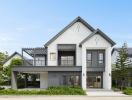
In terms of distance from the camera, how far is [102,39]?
142 ft

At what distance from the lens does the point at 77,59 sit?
148 feet

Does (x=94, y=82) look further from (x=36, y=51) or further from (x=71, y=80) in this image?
(x=36, y=51)

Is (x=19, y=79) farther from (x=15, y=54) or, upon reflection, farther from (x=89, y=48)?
(x=15, y=54)

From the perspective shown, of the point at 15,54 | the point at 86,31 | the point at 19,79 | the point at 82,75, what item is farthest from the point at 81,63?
the point at 15,54

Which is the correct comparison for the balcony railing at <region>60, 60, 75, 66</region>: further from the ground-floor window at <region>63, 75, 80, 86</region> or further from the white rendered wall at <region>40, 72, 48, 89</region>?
the ground-floor window at <region>63, 75, 80, 86</region>

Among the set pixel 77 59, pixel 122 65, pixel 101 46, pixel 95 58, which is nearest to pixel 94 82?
pixel 95 58

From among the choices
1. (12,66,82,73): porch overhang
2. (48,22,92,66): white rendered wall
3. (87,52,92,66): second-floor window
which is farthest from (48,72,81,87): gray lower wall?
(87,52,92,66): second-floor window

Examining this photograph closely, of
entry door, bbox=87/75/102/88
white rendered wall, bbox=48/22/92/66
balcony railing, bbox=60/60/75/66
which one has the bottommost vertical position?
entry door, bbox=87/75/102/88

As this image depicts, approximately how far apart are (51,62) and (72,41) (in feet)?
15.0

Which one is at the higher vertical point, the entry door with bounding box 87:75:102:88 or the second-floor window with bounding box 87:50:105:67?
the second-floor window with bounding box 87:50:105:67

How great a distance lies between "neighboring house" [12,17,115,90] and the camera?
141ft

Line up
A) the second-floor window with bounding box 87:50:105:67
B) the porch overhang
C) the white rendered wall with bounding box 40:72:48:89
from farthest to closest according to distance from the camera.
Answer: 1. the white rendered wall with bounding box 40:72:48:89
2. the second-floor window with bounding box 87:50:105:67
3. the porch overhang

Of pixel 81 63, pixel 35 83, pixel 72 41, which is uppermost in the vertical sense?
pixel 72 41

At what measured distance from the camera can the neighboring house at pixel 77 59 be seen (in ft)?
141
